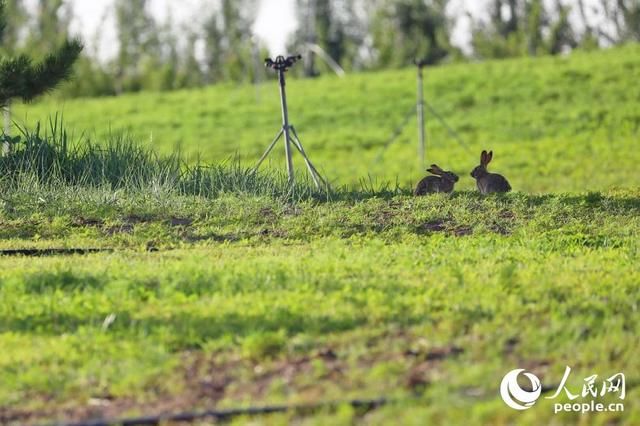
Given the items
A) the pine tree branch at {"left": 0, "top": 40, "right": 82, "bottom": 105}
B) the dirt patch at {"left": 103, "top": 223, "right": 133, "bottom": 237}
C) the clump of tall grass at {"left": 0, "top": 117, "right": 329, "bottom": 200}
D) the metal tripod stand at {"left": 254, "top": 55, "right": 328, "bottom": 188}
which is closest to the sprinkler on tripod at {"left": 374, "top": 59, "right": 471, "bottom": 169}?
the metal tripod stand at {"left": 254, "top": 55, "right": 328, "bottom": 188}

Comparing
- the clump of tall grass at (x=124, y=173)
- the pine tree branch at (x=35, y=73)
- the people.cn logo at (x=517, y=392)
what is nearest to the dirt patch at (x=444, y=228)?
the clump of tall grass at (x=124, y=173)

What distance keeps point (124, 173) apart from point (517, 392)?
330 inches

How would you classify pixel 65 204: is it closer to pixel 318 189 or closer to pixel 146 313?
pixel 318 189

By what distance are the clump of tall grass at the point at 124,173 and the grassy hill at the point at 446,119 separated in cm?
1037

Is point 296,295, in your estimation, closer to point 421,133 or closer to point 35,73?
point 35,73

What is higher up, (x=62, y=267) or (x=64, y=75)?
(x=64, y=75)

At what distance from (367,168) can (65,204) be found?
649 inches

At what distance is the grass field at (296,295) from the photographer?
670cm

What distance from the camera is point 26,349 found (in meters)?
7.52

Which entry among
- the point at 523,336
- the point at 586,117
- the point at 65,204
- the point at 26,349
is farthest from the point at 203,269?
the point at 586,117

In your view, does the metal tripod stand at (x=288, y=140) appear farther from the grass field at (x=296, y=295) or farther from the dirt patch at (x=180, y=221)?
the dirt patch at (x=180, y=221)

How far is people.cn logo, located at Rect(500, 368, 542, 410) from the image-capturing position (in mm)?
6426

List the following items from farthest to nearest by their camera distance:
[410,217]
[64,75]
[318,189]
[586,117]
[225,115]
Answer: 1. [225,115]
2. [586,117]
3. [64,75]
4. [318,189]
5. [410,217]

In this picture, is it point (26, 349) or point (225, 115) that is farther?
point (225, 115)
